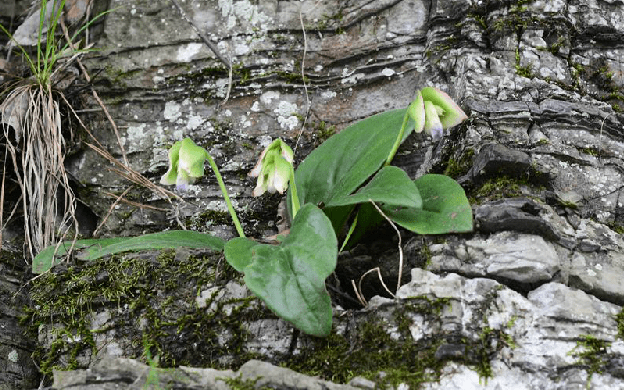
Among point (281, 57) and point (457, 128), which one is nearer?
point (457, 128)

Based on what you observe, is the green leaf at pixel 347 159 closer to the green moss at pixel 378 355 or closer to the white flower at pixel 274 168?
the white flower at pixel 274 168

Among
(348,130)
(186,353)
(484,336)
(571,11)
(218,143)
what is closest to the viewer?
(484,336)

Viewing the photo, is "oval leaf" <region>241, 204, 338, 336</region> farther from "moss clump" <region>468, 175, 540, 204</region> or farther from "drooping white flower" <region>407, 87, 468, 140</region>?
"moss clump" <region>468, 175, 540, 204</region>

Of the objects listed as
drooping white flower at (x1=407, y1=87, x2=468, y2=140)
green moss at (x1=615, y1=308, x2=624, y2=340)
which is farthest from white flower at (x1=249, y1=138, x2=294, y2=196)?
green moss at (x1=615, y1=308, x2=624, y2=340)

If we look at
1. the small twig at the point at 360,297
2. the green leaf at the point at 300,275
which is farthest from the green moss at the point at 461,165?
the green leaf at the point at 300,275

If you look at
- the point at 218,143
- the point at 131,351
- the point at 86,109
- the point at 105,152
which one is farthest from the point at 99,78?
the point at 131,351

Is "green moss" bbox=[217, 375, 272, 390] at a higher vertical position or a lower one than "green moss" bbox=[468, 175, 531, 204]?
lower

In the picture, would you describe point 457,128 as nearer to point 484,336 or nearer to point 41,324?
point 484,336
